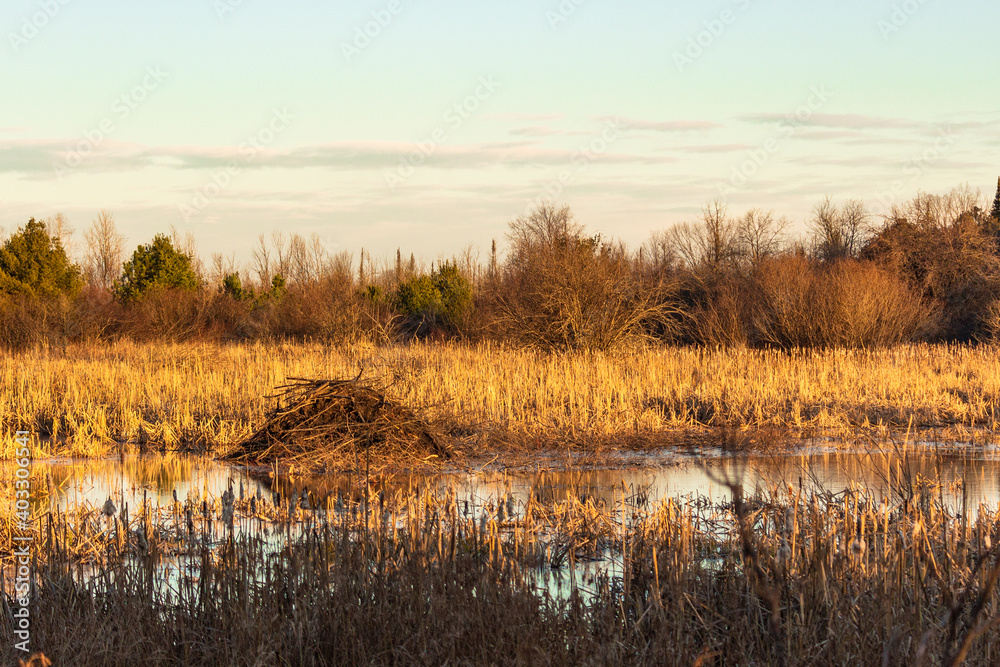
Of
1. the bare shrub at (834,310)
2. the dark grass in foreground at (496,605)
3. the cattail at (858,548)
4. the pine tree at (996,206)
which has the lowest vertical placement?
the dark grass in foreground at (496,605)

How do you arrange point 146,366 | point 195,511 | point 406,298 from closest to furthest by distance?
point 195,511 → point 146,366 → point 406,298

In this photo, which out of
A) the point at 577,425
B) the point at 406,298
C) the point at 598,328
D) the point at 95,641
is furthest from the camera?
the point at 406,298

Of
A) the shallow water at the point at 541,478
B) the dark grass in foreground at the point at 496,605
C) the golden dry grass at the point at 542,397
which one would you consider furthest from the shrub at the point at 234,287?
the dark grass in foreground at the point at 496,605

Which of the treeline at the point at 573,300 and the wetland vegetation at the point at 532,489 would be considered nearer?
the wetland vegetation at the point at 532,489

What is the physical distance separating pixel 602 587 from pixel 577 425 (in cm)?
647

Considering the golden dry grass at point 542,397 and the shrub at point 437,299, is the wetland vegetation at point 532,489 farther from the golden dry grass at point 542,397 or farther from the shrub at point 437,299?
the shrub at point 437,299

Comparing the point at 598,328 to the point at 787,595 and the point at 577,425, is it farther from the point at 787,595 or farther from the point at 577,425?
the point at 787,595

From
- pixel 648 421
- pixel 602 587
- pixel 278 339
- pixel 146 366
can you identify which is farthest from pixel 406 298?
pixel 602 587

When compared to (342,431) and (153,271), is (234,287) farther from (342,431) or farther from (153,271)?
(342,431)

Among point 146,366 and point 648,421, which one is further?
point 146,366

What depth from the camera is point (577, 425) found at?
11.1m

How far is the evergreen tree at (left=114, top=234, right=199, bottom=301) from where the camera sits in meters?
34.2

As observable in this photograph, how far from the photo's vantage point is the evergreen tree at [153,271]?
1346 inches

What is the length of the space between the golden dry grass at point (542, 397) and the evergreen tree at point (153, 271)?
56.1ft
